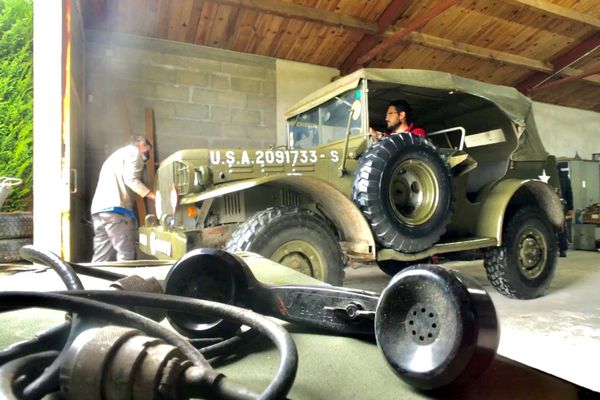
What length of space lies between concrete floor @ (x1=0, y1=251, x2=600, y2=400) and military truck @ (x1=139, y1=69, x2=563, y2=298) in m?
0.71

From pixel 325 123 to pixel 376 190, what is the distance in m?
1.16

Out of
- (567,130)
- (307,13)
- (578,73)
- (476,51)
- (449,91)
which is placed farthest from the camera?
(567,130)

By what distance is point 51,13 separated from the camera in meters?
3.34

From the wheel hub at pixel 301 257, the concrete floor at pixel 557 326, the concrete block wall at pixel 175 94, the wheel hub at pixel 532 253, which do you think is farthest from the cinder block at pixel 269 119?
the wheel hub at pixel 301 257

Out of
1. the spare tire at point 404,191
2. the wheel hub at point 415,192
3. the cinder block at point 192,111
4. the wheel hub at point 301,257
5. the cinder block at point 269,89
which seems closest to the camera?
the wheel hub at point 301,257

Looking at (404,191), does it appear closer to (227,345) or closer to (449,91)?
(449,91)

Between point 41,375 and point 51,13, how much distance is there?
380 centimetres

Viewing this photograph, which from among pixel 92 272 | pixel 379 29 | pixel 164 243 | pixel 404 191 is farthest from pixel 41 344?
pixel 379 29

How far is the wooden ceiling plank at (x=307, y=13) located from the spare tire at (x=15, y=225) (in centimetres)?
390

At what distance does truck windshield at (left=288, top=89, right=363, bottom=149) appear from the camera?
11.3ft

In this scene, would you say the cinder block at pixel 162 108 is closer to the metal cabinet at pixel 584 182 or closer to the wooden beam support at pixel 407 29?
the wooden beam support at pixel 407 29

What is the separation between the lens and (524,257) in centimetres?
391

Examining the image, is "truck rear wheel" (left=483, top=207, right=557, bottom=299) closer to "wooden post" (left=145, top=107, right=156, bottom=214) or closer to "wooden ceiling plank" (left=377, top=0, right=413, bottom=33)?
"wooden ceiling plank" (left=377, top=0, right=413, bottom=33)

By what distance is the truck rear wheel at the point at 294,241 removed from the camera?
2.52 metres
